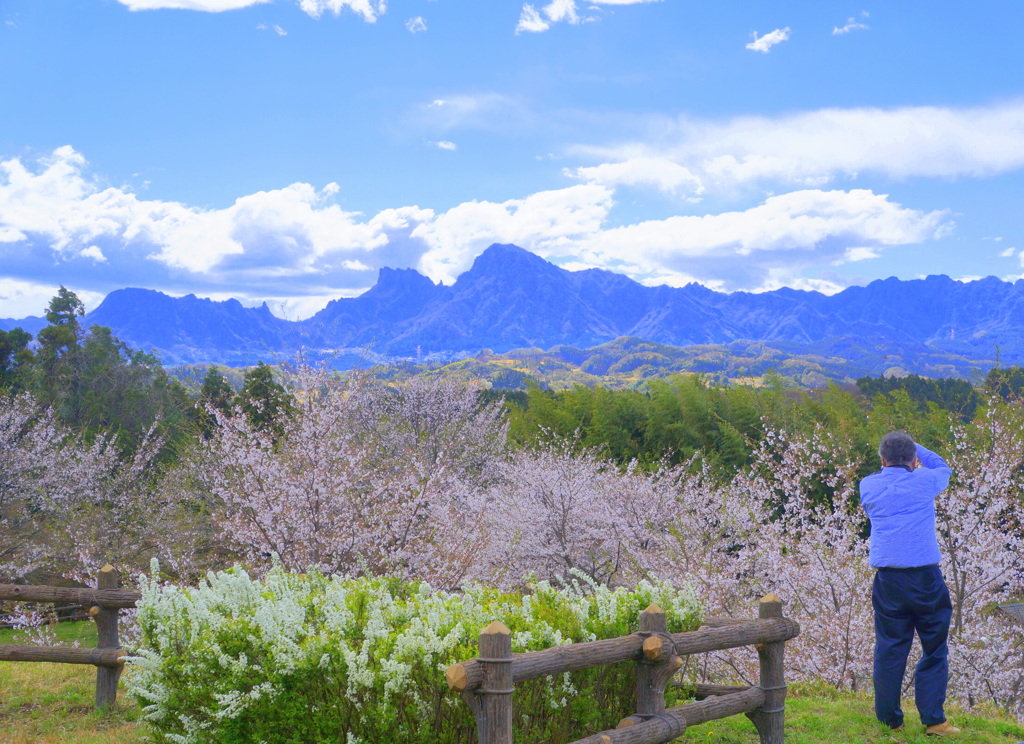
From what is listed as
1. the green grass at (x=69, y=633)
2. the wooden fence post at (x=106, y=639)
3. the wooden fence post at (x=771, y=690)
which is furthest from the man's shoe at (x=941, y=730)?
the green grass at (x=69, y=633)

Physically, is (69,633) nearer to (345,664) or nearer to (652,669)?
(345,664)

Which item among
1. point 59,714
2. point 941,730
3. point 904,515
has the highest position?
point 904,515

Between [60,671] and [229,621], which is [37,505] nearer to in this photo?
[60,671]

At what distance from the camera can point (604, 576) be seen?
1571 cm

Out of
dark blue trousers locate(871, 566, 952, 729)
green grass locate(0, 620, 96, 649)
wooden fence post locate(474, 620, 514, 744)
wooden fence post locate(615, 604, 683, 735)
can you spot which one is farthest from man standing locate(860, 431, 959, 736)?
green grass locate(0, 620, 96, 649)

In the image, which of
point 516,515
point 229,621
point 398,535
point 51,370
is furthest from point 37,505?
point 229,621

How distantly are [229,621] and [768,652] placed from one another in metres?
3.40

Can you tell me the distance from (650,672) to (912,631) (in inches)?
78.4

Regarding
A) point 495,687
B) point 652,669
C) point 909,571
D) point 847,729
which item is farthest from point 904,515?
point 495,687

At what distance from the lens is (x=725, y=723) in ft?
17.9

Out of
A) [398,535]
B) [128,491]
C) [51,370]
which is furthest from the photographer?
[51,370]

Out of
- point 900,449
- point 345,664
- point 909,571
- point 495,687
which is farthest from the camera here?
point 900,449

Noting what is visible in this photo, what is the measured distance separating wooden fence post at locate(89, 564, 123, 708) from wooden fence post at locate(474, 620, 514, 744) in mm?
3948

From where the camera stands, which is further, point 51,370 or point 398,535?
point 51,370
